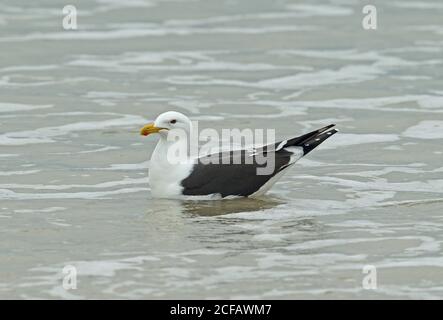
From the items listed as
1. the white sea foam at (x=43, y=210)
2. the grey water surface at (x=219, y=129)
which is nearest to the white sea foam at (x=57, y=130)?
the grey water surface at (x=219, y=129)

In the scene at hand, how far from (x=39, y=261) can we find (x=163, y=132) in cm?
318

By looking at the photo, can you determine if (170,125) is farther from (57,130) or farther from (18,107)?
(18,107)

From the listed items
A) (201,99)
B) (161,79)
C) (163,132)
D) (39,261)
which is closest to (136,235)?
(39,261)

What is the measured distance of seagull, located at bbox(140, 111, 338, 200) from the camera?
46.6 ft

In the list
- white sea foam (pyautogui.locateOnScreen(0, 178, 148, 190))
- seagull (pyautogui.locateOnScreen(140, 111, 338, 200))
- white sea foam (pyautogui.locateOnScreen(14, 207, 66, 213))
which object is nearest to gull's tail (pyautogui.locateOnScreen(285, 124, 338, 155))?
seagull (pyautogui.locateOnScreen(140, 111, 338, 200))

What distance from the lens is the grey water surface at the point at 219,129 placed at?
11.5 metres

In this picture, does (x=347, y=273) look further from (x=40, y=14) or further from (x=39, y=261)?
(x=40, y=14)

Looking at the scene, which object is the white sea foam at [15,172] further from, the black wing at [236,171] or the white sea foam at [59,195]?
the black wing at [236,171]

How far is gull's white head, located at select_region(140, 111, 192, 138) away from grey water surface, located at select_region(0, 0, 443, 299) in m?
0.77

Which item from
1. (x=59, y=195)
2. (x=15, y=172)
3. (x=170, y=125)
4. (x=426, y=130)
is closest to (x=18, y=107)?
(x=15, y=172)

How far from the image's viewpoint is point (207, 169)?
14242 millimetres

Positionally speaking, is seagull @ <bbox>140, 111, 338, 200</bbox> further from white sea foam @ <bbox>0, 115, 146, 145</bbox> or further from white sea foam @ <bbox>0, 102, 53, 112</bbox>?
white sea foam @ <bbox>0, 102, 53, 112</bbox>

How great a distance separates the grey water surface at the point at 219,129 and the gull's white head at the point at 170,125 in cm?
77

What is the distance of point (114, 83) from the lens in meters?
21.2
